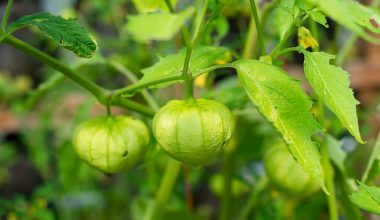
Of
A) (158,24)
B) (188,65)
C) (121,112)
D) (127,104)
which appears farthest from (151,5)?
(121,112)

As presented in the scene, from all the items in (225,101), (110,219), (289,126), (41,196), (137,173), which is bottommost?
(110,219)

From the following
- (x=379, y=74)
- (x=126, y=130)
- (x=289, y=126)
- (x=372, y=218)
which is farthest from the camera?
(x=379, y=74)

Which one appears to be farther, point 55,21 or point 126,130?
point 126,130

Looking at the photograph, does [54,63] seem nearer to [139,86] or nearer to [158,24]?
[139,86]

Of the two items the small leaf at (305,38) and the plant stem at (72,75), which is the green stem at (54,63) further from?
the small leaf at (305,38)

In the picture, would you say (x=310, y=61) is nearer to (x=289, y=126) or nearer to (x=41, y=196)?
(x=289, y=126)

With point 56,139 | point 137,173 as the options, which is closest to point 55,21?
point 137,173
